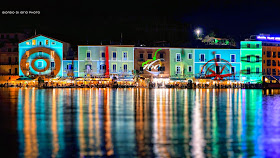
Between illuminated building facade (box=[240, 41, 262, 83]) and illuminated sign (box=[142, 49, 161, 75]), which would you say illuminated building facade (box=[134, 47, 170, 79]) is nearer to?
illuminated sign (box=[142, 49, 161, 75])

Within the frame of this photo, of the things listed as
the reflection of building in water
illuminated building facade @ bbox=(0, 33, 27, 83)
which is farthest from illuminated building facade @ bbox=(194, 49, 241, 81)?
the reflection of building in water

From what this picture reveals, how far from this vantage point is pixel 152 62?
270 feet

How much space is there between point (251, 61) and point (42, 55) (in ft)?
117

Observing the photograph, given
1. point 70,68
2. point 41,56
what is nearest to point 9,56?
point 41,56

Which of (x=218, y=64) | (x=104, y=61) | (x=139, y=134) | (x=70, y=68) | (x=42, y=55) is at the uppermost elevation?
(x=42, y=55)

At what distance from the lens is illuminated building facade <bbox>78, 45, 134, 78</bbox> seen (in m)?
80.4

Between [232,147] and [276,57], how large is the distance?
73563 millimetres

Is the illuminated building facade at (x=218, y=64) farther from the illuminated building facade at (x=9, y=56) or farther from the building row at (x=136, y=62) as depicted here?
the illuminated building facade at (x=9, y=56)

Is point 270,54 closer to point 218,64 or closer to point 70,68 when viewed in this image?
point 218,64

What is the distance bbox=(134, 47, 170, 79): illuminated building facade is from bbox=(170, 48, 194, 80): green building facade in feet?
2.84

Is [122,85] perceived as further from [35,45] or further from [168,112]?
[168,112]

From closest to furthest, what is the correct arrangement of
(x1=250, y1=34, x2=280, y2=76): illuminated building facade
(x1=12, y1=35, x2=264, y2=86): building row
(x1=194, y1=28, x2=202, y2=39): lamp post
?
1. (x1=12, y1=35, x2=264, y2=86): building row
2. (x1=250, y1=34, x2=280, y2=76): illuminated building facade
3. (x1=194, y1=28, x2=202, y2=39): lamp post

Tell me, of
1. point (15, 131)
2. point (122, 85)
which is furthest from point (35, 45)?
point (15, 131)

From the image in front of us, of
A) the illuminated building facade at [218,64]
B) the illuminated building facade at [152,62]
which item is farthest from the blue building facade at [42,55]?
the illuminated building facade at [218,64]
